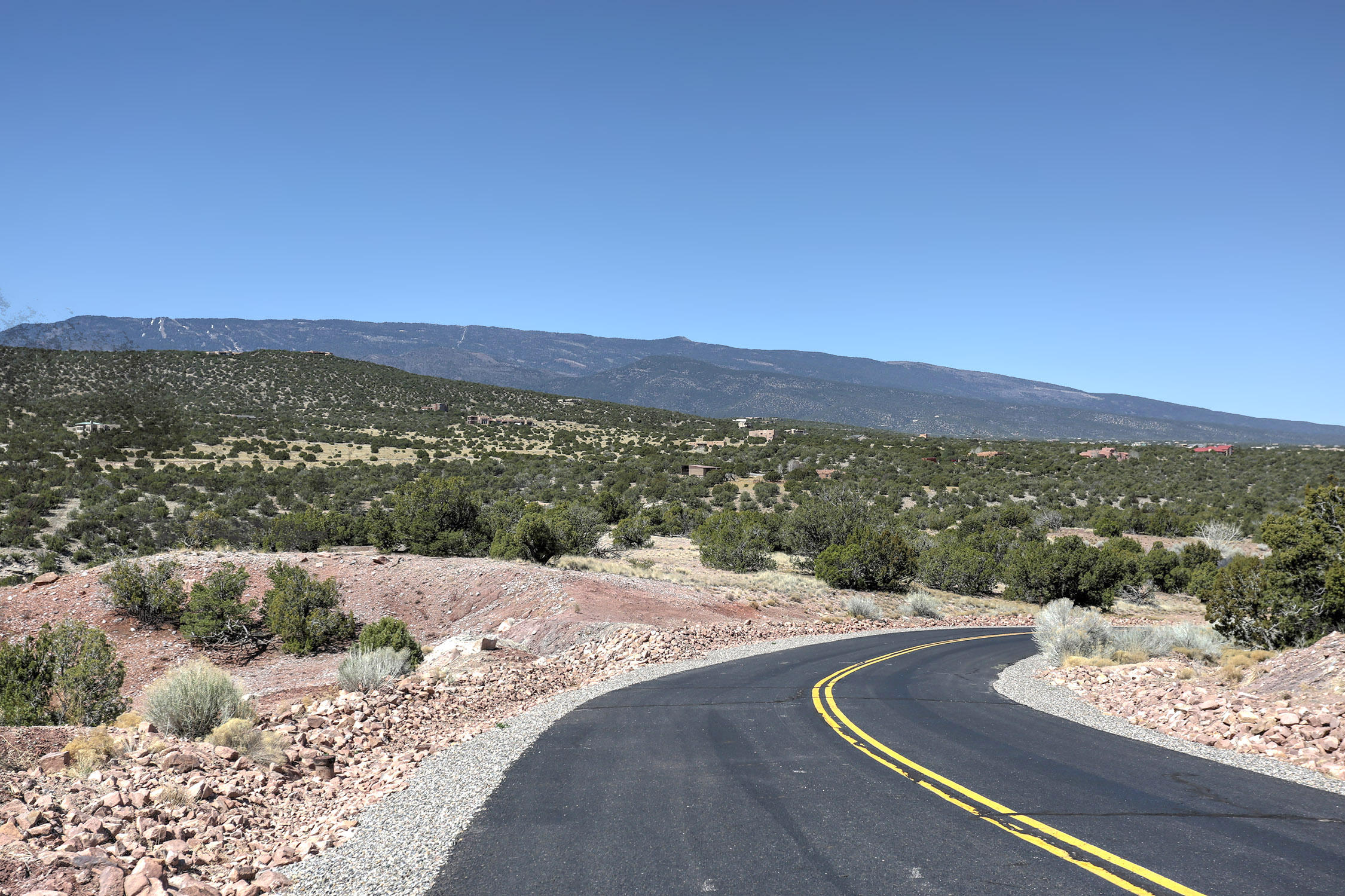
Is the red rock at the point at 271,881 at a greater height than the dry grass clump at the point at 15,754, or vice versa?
the red rock at the point at 271,881

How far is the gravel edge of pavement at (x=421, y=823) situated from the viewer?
5.43 m

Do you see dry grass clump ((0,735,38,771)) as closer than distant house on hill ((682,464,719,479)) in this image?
Yes

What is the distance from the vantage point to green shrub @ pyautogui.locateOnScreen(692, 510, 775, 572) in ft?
104

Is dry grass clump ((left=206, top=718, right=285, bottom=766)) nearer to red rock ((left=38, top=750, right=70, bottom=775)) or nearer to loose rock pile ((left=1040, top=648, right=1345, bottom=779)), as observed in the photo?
red rock ((left=38, top=750, right=70, bottom=775))

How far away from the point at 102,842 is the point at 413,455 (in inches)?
2145

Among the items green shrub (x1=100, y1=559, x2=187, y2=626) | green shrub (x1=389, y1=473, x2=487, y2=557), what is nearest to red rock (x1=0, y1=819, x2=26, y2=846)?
green shrub (x1=100, y1=559, x2=187, y2=626)

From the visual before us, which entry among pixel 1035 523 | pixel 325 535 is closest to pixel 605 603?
pixel 325 535

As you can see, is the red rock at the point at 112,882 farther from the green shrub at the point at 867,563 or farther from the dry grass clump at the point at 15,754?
the green shrub at the point at 867,563

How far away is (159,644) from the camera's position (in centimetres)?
1789

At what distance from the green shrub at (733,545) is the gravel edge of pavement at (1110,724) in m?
15.4

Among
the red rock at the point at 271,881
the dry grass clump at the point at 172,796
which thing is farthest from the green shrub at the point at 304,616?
the red rock at the point at 271,881

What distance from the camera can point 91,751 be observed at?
705 centimetres

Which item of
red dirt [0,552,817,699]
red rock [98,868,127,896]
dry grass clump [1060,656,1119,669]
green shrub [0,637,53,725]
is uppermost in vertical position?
red rock [98,868,127,896]

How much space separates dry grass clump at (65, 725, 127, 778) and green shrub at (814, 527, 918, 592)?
26.5 meters
